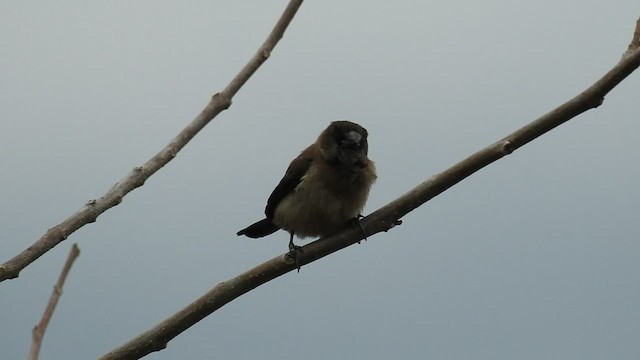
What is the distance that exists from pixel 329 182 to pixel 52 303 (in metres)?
4.34

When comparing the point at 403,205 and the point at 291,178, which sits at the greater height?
the point at 291,178

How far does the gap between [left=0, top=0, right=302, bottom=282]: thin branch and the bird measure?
3.32 metres

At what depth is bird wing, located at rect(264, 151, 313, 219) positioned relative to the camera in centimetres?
707

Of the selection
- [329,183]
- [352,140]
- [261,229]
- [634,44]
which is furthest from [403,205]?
[261,229]

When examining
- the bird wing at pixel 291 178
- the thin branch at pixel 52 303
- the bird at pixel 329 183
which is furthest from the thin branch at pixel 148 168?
the bird wing at pixel 291 178

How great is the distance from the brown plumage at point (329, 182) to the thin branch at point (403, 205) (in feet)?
7.92

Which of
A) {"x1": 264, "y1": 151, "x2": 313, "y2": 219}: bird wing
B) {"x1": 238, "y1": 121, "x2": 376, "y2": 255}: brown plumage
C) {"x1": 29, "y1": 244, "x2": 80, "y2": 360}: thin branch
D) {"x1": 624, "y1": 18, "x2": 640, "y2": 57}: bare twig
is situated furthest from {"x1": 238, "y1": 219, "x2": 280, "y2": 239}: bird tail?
{"x1": 29, "y1": 244, "x2": 80, "y2": 360}: thin branch

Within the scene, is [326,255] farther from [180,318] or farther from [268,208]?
[268,208]

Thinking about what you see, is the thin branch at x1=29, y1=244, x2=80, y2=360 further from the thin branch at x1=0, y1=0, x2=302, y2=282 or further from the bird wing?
the bird wing

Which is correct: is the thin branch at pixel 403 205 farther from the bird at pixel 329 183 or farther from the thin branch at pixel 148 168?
the bird at pixel 329 183

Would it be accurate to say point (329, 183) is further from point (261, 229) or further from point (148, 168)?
point (148, 168)

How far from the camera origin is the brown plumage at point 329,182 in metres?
6.72

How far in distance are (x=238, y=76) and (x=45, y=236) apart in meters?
0.88

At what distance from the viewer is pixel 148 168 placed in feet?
11.0
